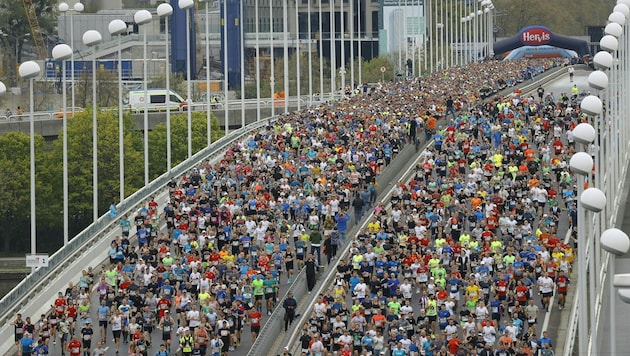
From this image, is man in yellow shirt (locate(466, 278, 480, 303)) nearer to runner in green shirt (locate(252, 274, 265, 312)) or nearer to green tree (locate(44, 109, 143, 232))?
runner in green shirt (locate(252, 274, 265, 312))

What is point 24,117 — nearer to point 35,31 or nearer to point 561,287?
point 35,31

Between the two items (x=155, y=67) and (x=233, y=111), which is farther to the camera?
(x=155, y=67)

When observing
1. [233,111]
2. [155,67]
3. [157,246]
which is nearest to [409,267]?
[157,246]

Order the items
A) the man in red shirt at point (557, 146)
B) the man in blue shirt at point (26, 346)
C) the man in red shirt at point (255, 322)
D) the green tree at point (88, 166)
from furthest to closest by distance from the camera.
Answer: the green tree at point (88, 166) < the man in red shirt at point (557, 146) < the man in red shirt at point (255, 322) < the man in blue shirt at point (26, 346)

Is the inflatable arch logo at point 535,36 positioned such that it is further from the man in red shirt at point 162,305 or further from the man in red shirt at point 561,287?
the man in red shirt at point 162,305

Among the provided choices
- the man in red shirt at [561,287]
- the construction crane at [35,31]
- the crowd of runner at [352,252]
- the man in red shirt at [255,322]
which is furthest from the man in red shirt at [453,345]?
→ the construction crane at [35,31]

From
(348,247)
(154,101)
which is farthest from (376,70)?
(348,247)

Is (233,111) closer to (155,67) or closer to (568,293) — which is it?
(155,67)
